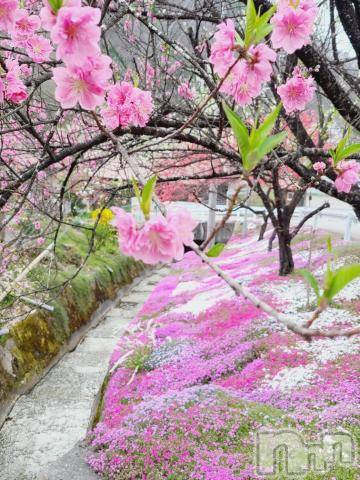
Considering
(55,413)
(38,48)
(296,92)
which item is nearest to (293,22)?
(296,92)

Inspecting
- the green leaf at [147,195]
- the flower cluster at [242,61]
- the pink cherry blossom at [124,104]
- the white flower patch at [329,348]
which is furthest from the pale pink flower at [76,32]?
the white flower patch at [329,348]

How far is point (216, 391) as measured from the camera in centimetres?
452

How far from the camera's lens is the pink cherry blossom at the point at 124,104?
176 cm

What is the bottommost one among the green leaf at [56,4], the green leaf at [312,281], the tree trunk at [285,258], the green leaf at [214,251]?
the tree trunk at [285,258]

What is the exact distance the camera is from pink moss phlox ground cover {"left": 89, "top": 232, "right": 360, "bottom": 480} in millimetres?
3596

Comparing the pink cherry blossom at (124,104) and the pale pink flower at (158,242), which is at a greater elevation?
the pink cherry blossom at (124,104)

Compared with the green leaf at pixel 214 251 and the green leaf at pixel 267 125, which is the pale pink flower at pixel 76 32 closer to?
the green leaf at pixel 267 125

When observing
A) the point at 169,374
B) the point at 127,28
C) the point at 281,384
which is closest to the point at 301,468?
the point at 281,384

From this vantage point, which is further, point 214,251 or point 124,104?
point 124,104

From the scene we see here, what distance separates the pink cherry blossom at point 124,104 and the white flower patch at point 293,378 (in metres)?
3.47

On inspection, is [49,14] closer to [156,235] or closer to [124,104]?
[156,235]

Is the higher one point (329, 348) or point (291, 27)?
point (291, 27)

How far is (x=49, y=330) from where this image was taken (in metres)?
7.39

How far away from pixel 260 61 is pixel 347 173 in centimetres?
71
